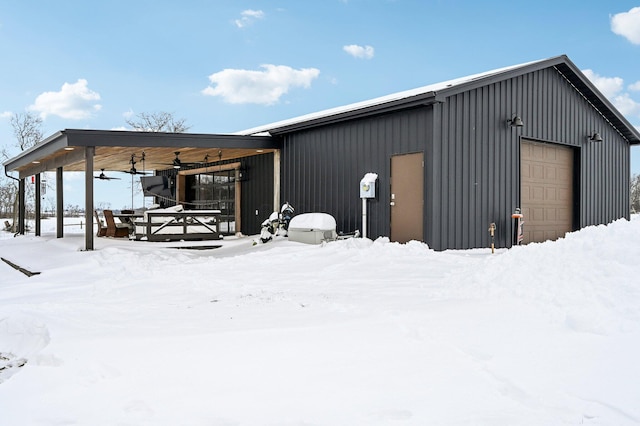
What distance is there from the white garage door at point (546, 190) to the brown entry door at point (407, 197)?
311 centimetres

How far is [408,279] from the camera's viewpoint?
601 centimetres

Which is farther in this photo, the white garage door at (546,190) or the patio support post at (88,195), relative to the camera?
the white garage door at (546,190)

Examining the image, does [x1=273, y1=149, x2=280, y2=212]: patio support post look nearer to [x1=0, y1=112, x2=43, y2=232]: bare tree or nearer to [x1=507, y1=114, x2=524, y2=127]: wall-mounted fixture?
[x1=507, y1=114, x2=524, y2=127]: wall-mounted fixture

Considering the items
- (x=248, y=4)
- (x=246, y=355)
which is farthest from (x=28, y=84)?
(x=246, y=355)

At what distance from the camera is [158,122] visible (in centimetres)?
3045

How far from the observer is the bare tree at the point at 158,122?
30312mm

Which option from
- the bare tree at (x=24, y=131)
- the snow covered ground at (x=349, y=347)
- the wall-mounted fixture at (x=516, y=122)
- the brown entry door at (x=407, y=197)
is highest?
the bare tree at (x=24, y=131)

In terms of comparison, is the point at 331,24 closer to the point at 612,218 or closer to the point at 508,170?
the point at 508,170

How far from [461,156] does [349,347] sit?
6797 mm

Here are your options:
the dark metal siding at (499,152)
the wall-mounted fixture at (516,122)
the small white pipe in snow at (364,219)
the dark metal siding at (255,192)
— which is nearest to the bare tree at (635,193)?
the dark metal siding at (499,152)

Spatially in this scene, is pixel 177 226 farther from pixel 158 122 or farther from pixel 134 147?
pixel 158 122

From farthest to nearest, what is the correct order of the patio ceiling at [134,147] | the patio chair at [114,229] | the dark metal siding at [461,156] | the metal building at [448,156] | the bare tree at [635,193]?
the bare tree at [635,193] → the patio chair at [114,229] → the patio ceiling at [134,147] → the metal building at [448,156] → the dark metal siding at [461,156]

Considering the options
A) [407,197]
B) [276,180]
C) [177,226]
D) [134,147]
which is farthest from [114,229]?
[407,197]

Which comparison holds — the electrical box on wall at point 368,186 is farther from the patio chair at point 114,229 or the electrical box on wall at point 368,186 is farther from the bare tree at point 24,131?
the bare tree at point 24,131
